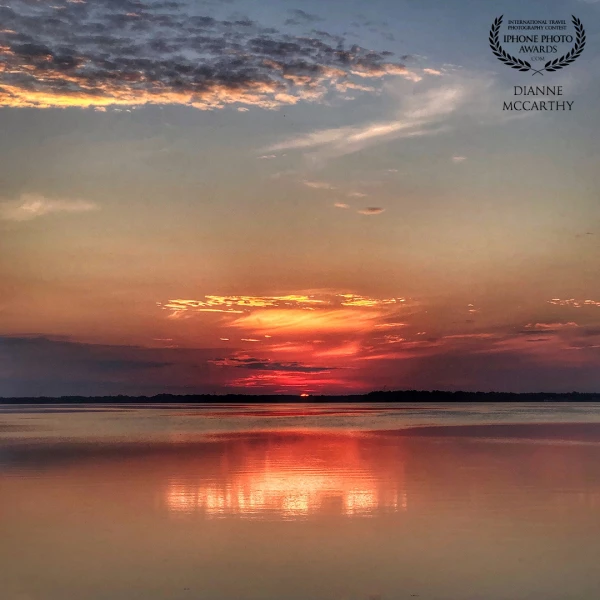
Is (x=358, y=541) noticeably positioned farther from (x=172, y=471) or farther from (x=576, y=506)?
(x=172, y=471)

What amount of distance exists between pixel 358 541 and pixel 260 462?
9026 millimetres

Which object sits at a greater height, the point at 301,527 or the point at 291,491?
the point at 291,491

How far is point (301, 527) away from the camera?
457 inches

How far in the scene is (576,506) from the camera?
13.3 m

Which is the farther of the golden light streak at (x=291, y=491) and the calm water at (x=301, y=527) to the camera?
the golden light streak at (x=291, y=491)

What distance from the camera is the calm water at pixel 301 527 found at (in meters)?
9.03

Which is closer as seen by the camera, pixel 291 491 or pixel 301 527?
pixel 301 527

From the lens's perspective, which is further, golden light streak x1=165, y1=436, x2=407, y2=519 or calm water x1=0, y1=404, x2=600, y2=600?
golden light streak x1=165, y1=436, x2=407, y2=519

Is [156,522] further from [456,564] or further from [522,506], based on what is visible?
[522,506]

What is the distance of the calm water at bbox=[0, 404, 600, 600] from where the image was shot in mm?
9031

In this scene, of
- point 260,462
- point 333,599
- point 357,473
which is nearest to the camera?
point 333,599

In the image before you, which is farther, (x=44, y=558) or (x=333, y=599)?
(x=44, y=558)

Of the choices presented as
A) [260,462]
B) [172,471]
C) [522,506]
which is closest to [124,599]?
[522,506]

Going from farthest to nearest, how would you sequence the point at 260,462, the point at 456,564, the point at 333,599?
the point at 260,462 < the point at 456,564 < the point at 333,599
